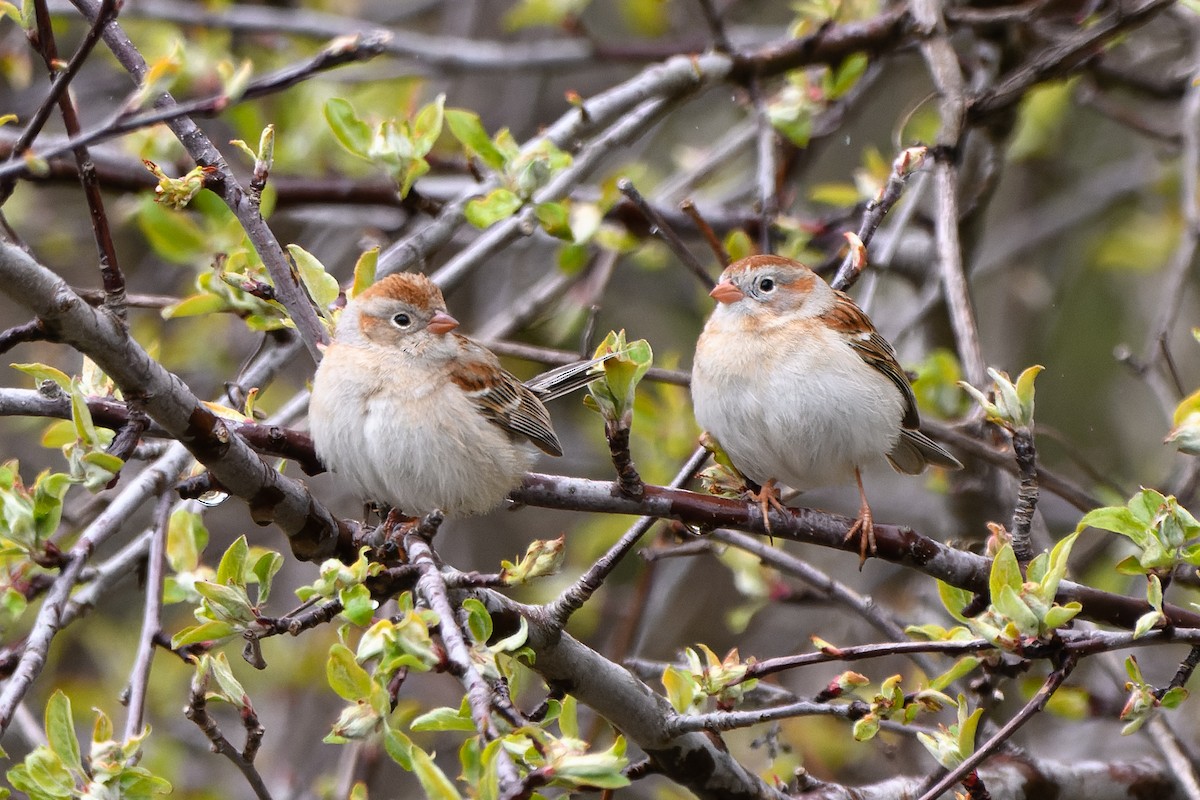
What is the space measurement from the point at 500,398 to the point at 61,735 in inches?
62.5

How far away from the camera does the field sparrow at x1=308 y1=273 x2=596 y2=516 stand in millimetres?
3059

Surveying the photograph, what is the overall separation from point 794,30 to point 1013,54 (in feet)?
3.21

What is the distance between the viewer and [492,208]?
3389 mm

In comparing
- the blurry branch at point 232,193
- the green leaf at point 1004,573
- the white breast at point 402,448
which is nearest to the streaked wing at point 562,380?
the white breast at point 402,448

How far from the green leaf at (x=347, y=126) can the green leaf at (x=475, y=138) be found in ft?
0.84

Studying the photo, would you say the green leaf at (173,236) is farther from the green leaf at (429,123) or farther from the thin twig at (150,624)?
the thin twig at (150,624)

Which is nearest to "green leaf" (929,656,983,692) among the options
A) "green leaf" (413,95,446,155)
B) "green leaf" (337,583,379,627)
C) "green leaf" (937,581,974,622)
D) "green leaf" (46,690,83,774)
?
"green leaf" (937,581,974,622)

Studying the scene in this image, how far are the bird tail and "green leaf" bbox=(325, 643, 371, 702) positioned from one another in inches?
84.5

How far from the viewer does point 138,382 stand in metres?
2.00

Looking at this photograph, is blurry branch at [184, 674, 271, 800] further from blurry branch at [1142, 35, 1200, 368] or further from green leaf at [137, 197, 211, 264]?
blurry branch at [1142, 35, 1200, 368]

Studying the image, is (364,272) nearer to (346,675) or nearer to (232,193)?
(232,193)

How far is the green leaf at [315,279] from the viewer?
290 centimetres

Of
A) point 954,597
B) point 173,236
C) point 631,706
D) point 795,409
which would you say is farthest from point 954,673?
point 173,236

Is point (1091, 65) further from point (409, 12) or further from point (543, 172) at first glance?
point (409, 12)
